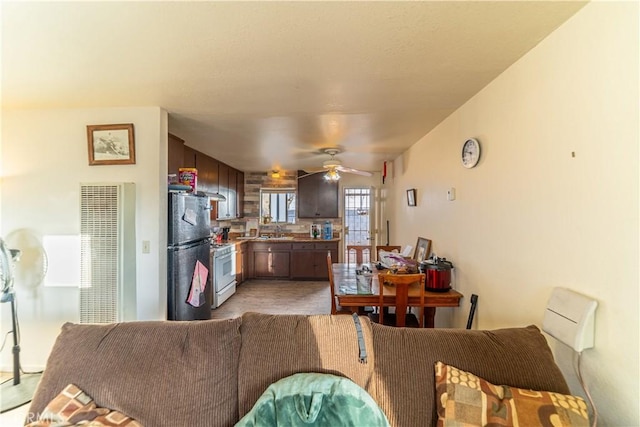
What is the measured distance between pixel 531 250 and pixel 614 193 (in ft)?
1.64

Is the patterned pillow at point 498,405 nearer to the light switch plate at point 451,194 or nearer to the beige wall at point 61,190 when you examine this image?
the light switch plate at point 451,194

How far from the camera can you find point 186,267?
256 cm

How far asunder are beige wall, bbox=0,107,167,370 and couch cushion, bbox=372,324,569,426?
1980 millimetres

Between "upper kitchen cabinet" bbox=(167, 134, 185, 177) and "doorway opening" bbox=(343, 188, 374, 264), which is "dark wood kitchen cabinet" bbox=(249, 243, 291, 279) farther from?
"upper kitchen cabinet" bbox=(167, 134, 185, 177)

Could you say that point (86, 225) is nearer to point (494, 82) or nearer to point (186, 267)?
point (186, 267)

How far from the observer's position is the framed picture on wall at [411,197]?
11.2ft

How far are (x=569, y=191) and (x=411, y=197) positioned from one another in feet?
7.49

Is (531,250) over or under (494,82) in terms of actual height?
under

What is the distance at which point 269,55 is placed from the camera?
57.9 inches

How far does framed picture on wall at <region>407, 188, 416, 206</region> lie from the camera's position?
341 cm

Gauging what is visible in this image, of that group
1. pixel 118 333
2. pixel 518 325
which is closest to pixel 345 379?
pixel 118 333

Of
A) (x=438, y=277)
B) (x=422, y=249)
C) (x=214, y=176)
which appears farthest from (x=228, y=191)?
(x=438, y=277)

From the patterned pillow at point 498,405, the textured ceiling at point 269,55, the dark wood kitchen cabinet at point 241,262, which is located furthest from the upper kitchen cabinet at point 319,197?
the patterned pillow at point 498,405

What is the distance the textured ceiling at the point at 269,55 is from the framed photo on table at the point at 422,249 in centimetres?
128
